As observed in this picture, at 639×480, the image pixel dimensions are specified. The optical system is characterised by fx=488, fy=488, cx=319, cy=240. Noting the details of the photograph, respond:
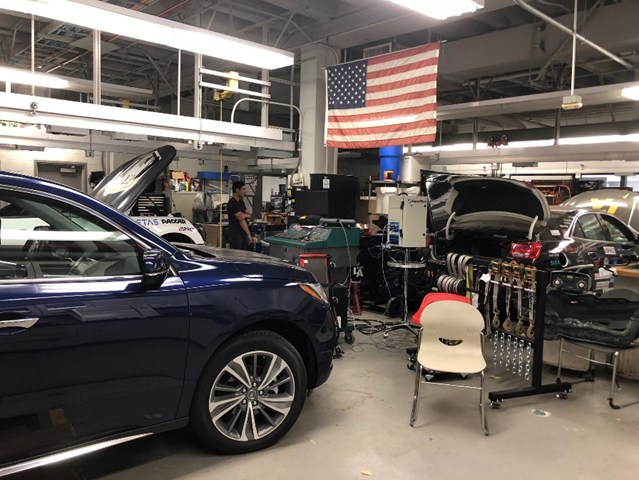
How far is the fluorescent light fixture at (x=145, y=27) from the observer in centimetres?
352

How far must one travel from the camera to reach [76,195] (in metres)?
2.42

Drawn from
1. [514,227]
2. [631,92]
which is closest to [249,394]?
[514,227]

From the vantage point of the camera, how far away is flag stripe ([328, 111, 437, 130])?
247 inches

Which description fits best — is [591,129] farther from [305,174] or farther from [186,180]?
[186,180]

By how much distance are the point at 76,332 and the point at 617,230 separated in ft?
23.2

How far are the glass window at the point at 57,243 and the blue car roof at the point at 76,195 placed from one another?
0.04 meters

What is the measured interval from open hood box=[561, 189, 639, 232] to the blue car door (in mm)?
8963

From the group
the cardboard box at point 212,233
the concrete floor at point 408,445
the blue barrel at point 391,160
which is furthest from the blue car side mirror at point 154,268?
the cardboard box at point 212,233

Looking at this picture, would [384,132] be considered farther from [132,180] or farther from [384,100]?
[132,180]

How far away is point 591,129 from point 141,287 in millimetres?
10503

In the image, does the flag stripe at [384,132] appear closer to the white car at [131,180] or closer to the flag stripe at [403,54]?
the flag stripe at [403,54]

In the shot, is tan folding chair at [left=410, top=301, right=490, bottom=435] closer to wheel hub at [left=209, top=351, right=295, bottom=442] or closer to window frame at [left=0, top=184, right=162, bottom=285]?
wheel hub at [left=209, top=351, right=295, bottom=442]

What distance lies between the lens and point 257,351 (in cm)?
285

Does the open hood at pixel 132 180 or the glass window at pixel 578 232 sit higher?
the open hood at pixel 132 180
